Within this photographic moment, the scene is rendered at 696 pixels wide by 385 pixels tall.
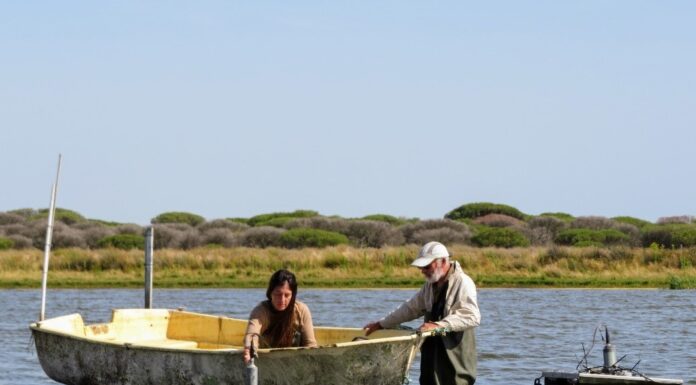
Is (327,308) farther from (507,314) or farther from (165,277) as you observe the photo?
(165,277)

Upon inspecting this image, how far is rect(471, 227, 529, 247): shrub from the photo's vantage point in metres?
50.7

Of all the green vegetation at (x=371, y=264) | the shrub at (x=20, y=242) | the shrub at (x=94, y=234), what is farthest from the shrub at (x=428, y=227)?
the shrub at (x=20, y=242)

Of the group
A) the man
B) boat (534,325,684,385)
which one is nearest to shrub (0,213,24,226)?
boat (534,325,684,385)

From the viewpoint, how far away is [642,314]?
91.8 feet

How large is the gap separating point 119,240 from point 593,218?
66.8 ft

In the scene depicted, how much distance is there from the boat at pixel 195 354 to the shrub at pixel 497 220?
147ft

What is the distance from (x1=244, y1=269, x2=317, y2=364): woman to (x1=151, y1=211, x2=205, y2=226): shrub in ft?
179

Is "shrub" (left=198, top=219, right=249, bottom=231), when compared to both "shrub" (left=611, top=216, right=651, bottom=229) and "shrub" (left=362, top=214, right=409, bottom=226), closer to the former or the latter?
"shrub" (left=362, top=214, right=409, bottom=226)

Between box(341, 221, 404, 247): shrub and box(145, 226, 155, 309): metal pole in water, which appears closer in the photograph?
box(145, 226, 155, 309): metal pole in water

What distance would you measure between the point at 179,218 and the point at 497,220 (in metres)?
15.6

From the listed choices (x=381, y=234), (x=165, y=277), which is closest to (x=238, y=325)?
(x=165, y=277)

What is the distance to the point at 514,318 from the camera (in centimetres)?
2744

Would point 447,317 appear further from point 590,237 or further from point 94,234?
point 94,234

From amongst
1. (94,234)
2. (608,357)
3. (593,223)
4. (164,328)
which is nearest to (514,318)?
(164,328)
